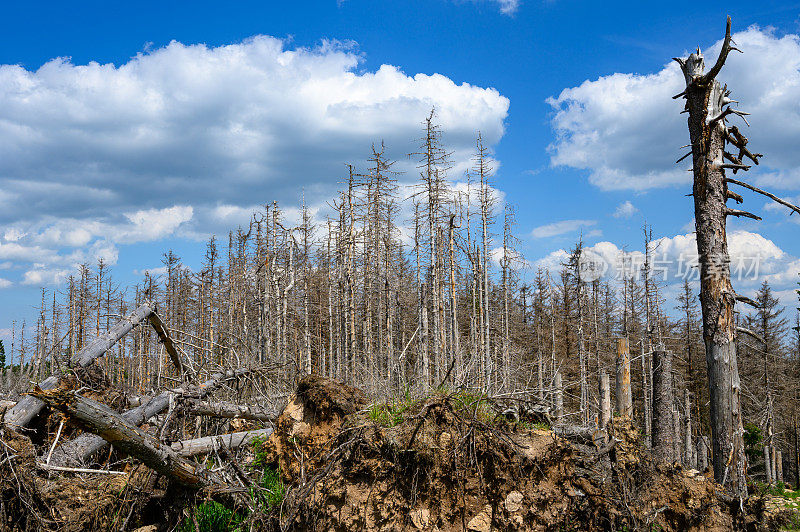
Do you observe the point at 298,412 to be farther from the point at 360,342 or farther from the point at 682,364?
the point at 682,364

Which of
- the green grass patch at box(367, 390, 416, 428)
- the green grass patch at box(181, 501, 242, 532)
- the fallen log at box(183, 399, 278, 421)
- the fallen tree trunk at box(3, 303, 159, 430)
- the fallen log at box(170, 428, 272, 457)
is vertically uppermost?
the fallen tree trunk at box(3, 303, 159, 430)

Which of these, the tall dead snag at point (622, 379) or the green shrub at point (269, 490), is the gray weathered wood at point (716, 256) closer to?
the tall dead snag at point (622, 379)

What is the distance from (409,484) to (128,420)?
13.5 feet

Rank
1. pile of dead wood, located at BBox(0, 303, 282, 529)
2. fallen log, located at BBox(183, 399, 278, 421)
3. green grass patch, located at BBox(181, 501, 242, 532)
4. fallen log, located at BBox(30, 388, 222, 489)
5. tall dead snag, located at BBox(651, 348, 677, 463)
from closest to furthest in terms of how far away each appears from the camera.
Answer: fallen log, located at BBox(30, 388, 222, 489), pile of dead wood, located at BBox(0, 303, 282, 529), green grass patch, located at BBox(181, 501, 242, 532), fallen log, located at BBox(183, 399, 278, 421), tall dead snag, located at BBox(651, 348, 677, 463)

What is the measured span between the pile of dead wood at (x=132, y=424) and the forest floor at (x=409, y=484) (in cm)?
25

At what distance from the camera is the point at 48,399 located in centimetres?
345

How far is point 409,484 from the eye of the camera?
413cm

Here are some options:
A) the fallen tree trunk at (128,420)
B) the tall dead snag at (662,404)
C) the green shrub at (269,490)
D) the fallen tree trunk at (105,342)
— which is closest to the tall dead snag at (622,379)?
the tall dead snag at (662,404)

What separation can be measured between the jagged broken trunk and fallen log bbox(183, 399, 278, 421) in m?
6.07

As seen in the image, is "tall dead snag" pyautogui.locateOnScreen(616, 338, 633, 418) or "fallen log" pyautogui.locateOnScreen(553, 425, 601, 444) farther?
"tall dead snag" pyautogui.locateOnScreen(616, 338, 633, 418)

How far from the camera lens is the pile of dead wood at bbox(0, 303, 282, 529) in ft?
13.3

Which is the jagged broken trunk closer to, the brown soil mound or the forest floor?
the forest floor

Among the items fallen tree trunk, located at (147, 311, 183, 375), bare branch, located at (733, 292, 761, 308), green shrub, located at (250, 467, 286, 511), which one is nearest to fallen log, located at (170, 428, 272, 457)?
green shrub, located at (250, 467, 286, 511)

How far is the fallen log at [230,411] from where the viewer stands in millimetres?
6942
